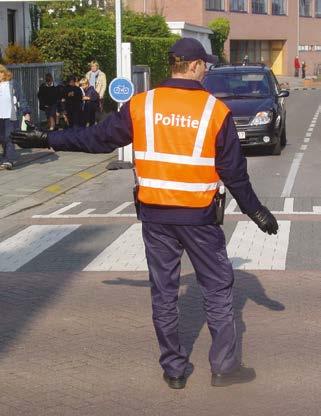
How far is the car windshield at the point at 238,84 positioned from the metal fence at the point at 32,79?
5.29m

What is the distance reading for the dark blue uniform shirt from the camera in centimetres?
544

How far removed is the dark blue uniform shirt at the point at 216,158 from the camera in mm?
5438

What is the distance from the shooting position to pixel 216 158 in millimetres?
5465

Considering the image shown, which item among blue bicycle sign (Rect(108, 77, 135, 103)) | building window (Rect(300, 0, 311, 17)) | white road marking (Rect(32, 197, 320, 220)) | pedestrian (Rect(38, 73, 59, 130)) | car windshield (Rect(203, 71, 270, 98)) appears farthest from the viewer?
building window (Rect(300, 0, 311, 17))

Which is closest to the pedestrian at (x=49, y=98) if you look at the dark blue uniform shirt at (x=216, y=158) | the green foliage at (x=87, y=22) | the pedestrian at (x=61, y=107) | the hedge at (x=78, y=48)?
Result: the pedestrian at (x=61, y=107)

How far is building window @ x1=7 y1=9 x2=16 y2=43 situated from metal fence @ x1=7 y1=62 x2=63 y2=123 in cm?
349

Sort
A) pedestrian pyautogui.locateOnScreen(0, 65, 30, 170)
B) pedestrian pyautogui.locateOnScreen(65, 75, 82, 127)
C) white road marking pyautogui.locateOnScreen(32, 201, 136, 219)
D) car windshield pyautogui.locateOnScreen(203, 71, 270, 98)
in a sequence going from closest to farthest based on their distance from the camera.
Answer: white road marking pyautogui.locateOnScreen(32, 201, 136, 219) → pedestrian pyautogui.locateOnScreen(0, 65, 30, 170) → car windshield pyautogui.locateOnScreen(203, 71, 270, 98) → pedestrian pyautogui.locateOnScreen(65, 75, 82, 127)

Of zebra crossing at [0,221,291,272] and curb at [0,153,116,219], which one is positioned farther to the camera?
curb at [0,153,116,219]

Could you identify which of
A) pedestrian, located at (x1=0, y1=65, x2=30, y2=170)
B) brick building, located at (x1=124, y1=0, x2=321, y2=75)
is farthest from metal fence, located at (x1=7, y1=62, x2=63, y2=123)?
brick building, located at (x1=124, y1=0, x2=321, y2=75)

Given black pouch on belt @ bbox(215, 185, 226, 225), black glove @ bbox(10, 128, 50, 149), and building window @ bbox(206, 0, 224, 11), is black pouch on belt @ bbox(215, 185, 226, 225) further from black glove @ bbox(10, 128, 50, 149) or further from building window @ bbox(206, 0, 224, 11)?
building window @ bbox(206, 0, 224, 11)

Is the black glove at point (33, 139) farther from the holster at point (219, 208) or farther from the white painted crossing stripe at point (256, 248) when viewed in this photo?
the white painted crossing stripe at point (256, 248)

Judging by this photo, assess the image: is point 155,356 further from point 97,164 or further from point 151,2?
point 151,2

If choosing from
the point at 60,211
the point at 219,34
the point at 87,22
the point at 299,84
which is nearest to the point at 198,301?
the point at 60,211

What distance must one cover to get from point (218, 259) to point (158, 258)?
0.34 meters
